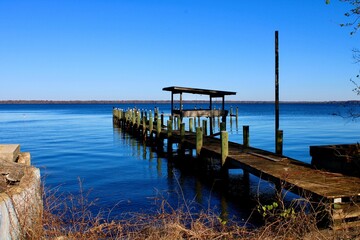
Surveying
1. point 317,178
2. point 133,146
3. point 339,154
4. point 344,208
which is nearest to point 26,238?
point 344,208

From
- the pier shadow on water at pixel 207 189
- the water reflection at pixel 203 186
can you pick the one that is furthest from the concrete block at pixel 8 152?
the water reflection at pixel 203 186

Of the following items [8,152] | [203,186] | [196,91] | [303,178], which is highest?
[196,91]

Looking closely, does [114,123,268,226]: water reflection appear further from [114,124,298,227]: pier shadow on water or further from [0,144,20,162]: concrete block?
[0,144,20,162]: concrete block

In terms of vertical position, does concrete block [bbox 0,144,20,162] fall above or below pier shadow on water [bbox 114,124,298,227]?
above

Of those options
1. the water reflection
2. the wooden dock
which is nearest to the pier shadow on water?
the water reflection

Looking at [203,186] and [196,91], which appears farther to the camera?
[196,91]

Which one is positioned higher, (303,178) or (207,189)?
(303,178)

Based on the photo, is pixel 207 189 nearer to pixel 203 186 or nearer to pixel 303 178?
pixel 203 186

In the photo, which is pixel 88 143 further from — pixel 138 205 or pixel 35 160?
pixel 138 205

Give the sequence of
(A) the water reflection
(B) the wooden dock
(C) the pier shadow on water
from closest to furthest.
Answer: (B) the wooden dock → (C) the pier shadow on water → (A) the water reflection

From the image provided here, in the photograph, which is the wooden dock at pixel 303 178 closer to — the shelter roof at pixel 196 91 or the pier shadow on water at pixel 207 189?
Result: the pier shadow on water at pixel 207 189

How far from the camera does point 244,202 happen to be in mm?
11695

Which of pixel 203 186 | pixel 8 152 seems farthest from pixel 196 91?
pixel 8 152

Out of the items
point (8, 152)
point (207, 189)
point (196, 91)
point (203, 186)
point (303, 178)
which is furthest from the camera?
point (196, 91)
